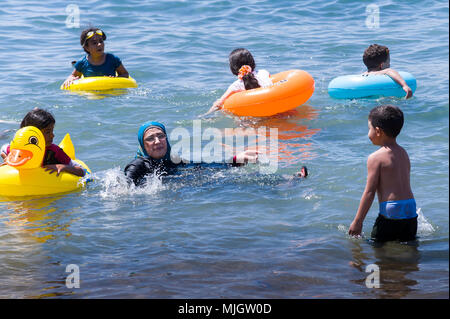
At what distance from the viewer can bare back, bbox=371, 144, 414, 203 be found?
5262 mm

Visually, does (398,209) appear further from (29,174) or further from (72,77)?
(72,77)

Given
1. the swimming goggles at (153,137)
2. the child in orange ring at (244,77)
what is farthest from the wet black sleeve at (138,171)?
the child in orange ring at (244,77)

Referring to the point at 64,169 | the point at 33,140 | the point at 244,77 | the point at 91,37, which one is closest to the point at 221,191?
the point at 64,169

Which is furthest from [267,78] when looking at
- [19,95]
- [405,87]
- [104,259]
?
[104,259]

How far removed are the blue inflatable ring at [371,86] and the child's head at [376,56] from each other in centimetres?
24

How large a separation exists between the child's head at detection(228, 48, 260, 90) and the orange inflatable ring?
11.7 inches

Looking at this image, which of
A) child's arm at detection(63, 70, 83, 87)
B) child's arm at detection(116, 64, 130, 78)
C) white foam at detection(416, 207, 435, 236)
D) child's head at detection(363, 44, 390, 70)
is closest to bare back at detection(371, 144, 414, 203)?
white foam at detection(416, 207, 435, 236)

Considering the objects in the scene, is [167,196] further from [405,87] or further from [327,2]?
[327,2]

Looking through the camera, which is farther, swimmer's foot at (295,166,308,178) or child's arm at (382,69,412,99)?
child's arm at (382,69,412,99)

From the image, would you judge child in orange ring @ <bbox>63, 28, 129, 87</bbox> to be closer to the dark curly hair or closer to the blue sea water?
the blue sea water

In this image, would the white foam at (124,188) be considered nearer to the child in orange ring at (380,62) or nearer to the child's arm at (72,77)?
the child's arm at (72,77)

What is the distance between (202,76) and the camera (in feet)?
41.9

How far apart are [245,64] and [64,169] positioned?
4085 mm
